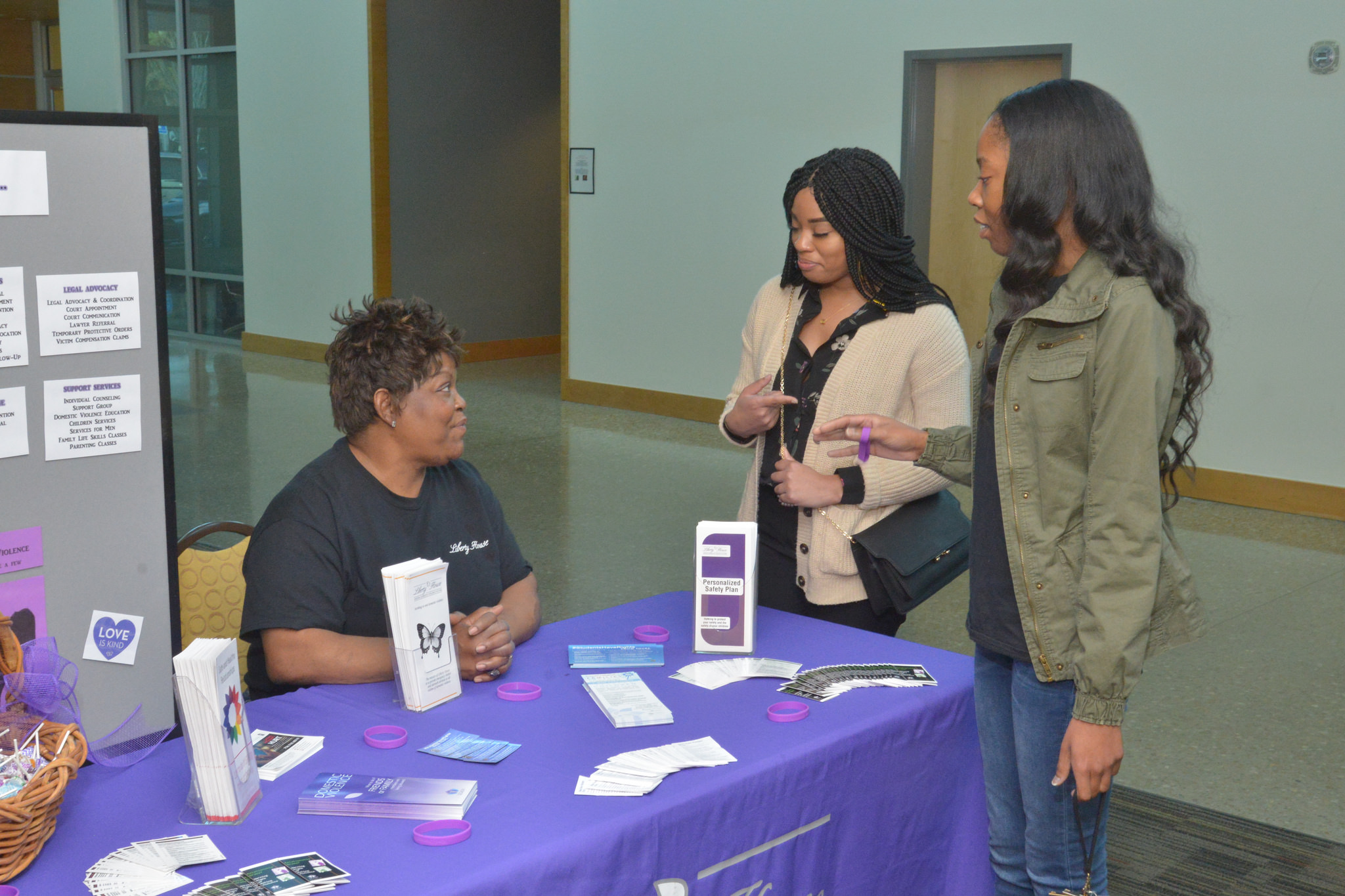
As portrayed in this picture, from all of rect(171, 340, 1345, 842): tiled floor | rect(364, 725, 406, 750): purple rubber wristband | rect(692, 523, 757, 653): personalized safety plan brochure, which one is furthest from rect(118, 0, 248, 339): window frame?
rect(364, 725, 406, 750): purple rubber wristband

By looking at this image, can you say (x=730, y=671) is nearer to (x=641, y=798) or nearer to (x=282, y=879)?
(x=641, y=798)

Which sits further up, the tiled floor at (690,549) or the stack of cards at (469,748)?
the stack of cards at (469,748)

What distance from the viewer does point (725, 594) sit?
2.12 m

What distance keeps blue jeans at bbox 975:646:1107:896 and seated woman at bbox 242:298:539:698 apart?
2.48ft

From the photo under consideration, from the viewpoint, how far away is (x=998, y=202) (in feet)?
5.40

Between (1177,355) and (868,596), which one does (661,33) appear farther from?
(1177,355)

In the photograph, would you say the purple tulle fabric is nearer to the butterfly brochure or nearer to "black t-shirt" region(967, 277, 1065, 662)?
the butterfly brochure

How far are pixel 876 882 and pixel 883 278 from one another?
111 cm

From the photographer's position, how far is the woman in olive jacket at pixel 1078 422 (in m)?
1.54

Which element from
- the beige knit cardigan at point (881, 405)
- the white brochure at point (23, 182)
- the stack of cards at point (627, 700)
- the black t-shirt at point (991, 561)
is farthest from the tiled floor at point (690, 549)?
the white brochure at point (23, 182)

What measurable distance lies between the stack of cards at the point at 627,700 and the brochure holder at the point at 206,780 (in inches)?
20.7

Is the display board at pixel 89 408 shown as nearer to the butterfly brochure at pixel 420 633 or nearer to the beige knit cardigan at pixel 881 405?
the butterfly brochure at pixel 420 633

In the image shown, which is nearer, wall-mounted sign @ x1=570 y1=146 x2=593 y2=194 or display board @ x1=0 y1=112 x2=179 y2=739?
display board @ x1=0 y1=112 x2=179 y2=739

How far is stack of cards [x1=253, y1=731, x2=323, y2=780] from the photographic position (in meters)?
1.63
